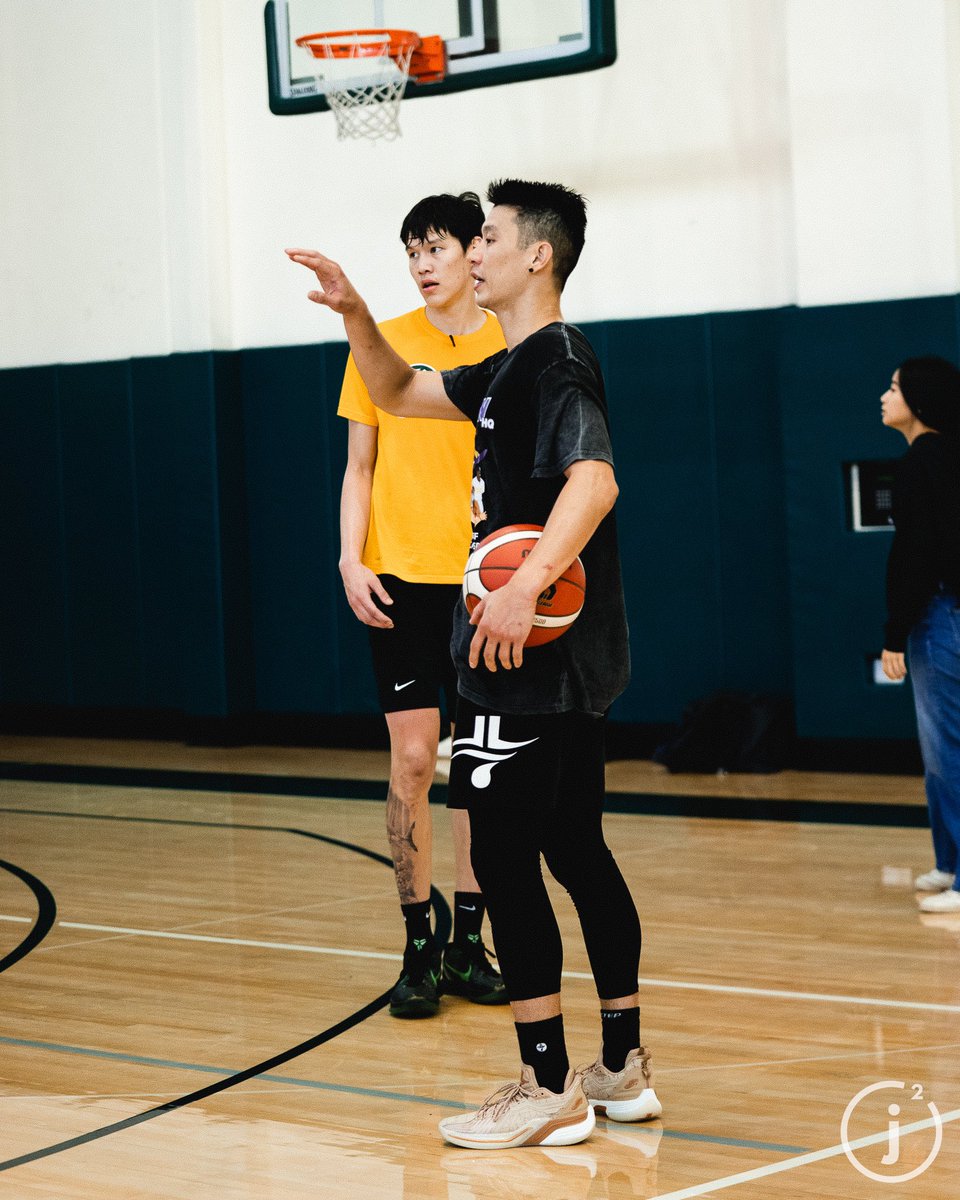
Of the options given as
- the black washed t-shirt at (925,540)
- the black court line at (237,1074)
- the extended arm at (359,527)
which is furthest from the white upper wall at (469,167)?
the extended arm at (359,527)

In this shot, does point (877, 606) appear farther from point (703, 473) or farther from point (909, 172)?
point (909, 172)

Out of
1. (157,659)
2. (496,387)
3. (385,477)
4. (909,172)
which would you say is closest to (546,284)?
(496,387)

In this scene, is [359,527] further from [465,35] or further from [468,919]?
[465,35]

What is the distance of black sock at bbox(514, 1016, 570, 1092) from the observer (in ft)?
10.1

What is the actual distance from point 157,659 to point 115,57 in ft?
11.2

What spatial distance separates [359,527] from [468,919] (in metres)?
0.97

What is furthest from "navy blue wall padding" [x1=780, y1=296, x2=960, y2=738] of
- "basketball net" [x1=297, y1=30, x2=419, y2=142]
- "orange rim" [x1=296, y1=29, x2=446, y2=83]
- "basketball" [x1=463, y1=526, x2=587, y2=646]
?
"basketball" [x1=463, y1=526, x2=587, y2=646]

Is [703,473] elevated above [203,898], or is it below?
above

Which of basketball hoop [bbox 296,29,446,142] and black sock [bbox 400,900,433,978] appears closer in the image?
black sock [bbox 400,900,433,978]

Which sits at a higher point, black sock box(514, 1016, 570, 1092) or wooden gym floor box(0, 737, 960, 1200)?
black sock box(514, 1016, 570, 1092)

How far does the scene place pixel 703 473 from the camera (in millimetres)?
8375

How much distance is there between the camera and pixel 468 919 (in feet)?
13.8

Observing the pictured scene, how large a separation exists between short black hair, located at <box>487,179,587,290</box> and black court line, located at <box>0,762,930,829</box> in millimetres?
3668

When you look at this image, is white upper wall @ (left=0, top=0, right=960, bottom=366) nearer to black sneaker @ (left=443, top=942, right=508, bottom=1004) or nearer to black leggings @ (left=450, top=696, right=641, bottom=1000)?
black sneaker @ (left=443, top=942, right=508, bottom=1004)
